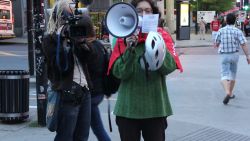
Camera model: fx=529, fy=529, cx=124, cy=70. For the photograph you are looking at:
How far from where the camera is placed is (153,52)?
12.5 feet

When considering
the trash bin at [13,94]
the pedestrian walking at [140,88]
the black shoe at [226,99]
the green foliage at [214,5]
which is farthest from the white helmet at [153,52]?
the green foliage at [214,5]

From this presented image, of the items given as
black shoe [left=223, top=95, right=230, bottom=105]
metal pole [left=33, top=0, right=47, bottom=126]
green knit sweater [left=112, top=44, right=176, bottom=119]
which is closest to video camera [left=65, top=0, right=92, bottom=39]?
green knit sweater [left=112, top=44, right=176, bottom=119]

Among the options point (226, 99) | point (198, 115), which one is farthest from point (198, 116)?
point (226, 99)

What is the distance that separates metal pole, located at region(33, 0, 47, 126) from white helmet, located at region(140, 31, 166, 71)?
3.68m

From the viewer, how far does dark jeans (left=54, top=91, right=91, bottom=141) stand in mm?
4520

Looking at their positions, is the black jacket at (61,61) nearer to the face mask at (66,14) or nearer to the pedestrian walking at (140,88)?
the face mask at (66,14)

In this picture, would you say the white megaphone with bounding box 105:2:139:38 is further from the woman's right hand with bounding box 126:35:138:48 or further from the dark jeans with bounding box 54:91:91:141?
the dark jeans with bounding box 54:91:91:141

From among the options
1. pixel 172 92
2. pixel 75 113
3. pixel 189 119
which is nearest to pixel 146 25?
pixel 75 113

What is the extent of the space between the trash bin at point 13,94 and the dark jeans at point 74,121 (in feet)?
10.1

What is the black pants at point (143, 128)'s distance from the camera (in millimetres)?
4113

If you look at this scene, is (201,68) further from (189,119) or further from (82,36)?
(82,36)

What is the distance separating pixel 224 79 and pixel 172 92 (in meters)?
1.73

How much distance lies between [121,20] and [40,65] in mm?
3540

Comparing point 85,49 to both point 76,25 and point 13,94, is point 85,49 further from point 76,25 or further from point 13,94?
point 13,94
